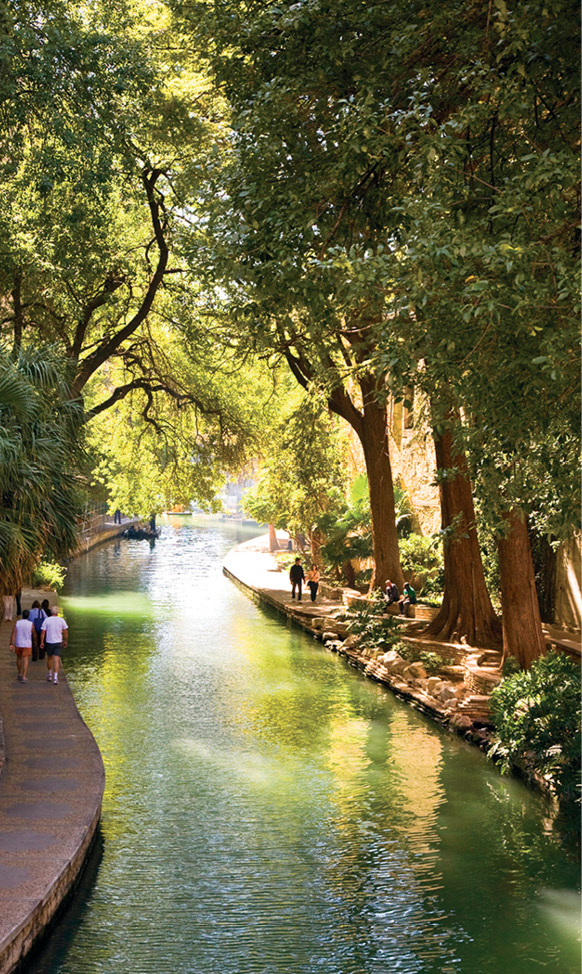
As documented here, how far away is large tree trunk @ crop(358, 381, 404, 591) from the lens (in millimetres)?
26359

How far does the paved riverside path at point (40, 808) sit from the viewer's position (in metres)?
8.94

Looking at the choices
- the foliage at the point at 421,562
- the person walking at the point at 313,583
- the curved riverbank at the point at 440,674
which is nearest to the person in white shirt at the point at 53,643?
the curved riverbank at the point at 440,674

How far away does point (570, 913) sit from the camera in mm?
10406

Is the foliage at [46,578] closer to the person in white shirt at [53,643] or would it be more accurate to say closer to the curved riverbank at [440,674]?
the curved riverbank at [440,674]

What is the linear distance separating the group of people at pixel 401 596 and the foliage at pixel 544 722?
1102 cm

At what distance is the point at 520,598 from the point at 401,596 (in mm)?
9318

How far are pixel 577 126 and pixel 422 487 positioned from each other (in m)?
23.3

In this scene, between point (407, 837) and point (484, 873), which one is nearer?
point (484, 873)

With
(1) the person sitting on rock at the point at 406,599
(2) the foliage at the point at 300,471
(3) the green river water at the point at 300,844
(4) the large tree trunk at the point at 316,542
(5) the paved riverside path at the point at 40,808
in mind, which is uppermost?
(2) the foliage at the point at 300,471

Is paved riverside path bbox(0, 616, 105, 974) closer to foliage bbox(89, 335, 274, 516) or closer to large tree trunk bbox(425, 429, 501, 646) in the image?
large tree trunk bbox(425, 429, 501, 646)

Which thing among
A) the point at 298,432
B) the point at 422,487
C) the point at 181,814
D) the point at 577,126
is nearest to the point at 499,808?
the point at 181,814

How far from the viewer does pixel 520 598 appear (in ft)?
59.0

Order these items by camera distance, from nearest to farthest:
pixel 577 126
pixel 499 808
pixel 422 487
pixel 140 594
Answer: pixel 577 126 < pixel 499 808 < pixel 422 487 < pixel 140 594

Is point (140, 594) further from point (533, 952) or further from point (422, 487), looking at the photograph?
point (533, 952)
